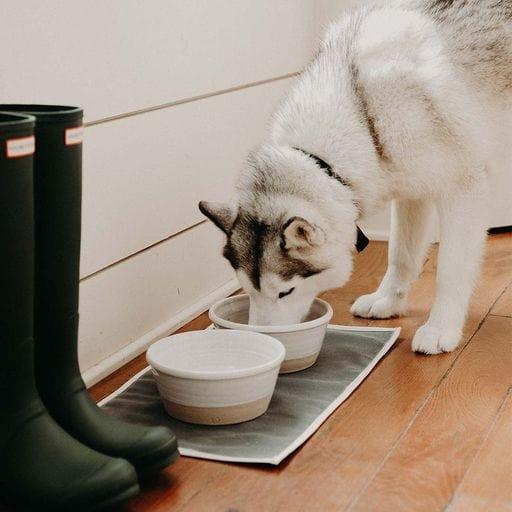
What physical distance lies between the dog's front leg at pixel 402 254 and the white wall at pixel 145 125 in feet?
1.90

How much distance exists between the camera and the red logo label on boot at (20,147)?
127cm

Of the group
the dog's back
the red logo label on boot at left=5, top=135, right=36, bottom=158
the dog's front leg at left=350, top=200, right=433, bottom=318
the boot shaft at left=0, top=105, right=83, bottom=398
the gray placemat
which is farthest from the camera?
the dog's front leg at left=350, top=200, right=433, bottom=318

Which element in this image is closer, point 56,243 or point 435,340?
point 56,243

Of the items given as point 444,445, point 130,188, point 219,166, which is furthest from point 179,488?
point 219,166

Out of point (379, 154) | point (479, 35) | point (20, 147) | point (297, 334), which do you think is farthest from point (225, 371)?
point (479, 35)

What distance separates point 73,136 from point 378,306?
51.3 inches

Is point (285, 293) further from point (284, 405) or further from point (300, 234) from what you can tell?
point (284, 405)

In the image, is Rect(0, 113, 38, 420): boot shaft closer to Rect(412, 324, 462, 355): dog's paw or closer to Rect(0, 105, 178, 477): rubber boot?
Rect(0, 105, 178, 477): rubber boot

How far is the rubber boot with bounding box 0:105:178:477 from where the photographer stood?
1.41 m

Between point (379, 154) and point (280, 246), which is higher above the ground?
point (379, 154)

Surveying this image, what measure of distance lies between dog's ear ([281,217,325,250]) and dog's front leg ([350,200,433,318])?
1.78ft

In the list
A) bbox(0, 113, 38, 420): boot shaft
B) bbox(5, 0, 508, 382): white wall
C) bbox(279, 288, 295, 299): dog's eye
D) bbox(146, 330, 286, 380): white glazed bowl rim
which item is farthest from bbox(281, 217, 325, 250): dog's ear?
bbox(0, 113, 38, 420): boot shaft

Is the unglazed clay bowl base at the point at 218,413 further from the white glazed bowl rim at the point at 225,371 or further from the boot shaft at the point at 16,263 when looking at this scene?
the boot shaft at the point at 16,263

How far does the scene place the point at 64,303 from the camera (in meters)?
1.47
